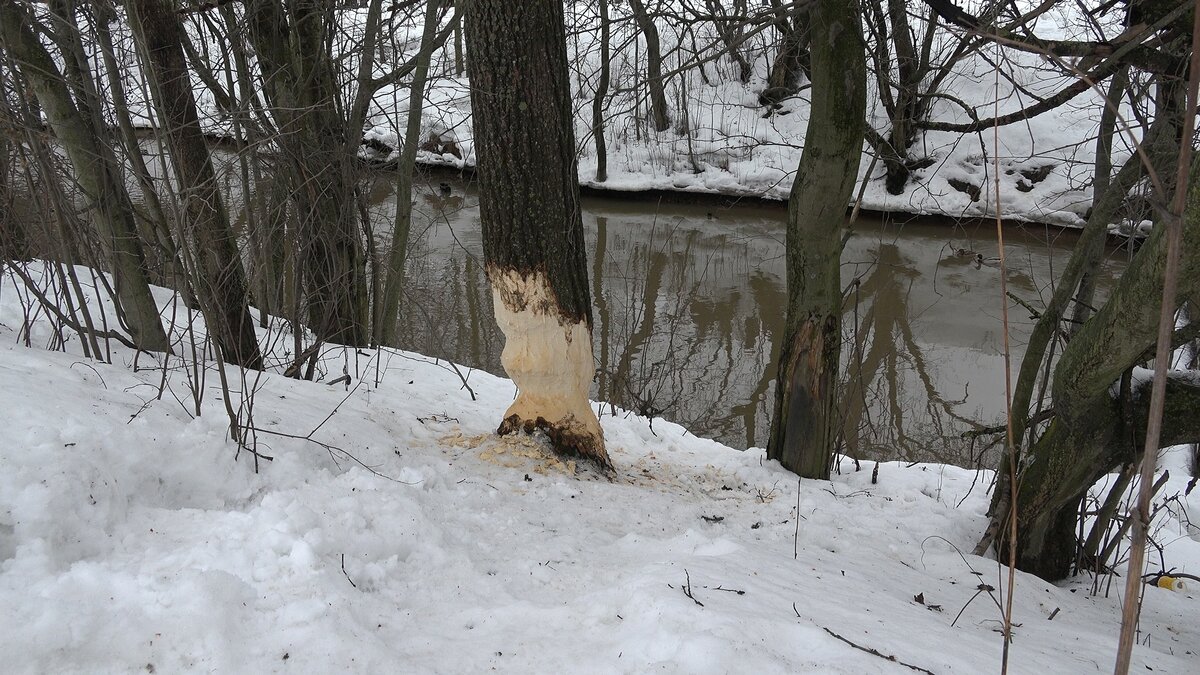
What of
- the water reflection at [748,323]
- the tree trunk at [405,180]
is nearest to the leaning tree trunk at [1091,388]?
the water reflection at [748,323]

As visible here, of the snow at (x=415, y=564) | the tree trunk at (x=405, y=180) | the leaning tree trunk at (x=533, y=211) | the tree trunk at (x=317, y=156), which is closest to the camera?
the snow at (x=415, y=564)

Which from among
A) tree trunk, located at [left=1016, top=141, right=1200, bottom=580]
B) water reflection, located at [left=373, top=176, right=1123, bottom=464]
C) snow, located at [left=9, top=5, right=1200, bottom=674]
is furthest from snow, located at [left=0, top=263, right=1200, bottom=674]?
water reflection, located at [left=373, top=176, right=1123, bottom=464]

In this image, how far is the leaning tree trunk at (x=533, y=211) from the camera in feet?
11.7

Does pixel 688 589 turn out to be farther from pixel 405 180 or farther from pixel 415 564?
pixel 405 180

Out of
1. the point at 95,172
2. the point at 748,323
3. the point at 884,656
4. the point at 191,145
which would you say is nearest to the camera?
the point at 884,656

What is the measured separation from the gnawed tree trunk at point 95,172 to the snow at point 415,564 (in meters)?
0.53

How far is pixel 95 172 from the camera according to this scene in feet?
13.6

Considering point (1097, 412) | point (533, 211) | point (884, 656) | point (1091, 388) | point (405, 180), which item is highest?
point (405, 180)

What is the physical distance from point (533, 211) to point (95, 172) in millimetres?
2430

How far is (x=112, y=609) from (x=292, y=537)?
52cm

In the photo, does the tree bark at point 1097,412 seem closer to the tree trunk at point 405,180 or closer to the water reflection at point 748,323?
the water reflection at point 748,323

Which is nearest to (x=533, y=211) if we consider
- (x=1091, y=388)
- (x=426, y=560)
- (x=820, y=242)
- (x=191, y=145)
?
(x=820, y=242)

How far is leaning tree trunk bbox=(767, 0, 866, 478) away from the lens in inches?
158

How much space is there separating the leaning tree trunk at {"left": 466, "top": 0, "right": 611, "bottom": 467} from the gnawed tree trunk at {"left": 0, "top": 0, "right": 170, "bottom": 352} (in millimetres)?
1656
